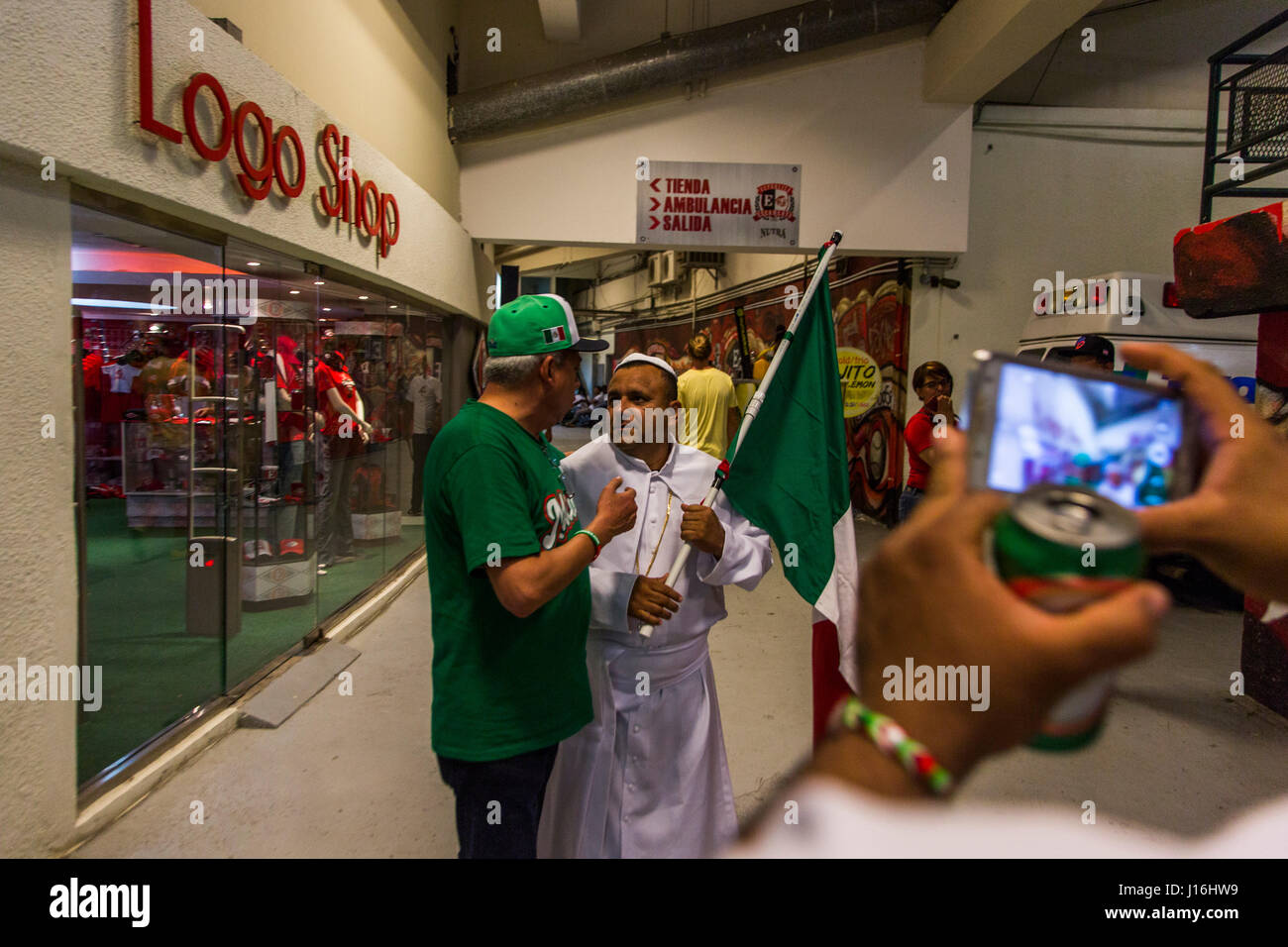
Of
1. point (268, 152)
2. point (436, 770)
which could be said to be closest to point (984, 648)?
point (436, 770)

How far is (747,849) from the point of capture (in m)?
0.51

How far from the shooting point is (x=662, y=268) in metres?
19.3

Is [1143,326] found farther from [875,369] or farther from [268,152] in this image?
[268,152]

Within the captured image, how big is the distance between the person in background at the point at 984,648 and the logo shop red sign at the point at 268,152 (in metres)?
3.33

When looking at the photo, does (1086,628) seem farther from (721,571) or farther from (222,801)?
(222,801)

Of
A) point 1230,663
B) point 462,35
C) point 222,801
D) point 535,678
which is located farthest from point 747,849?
point 462,35

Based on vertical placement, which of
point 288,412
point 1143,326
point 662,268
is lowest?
point 288,412

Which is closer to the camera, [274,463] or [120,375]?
[120,375]

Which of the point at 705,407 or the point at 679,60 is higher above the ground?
the point at 679,60
